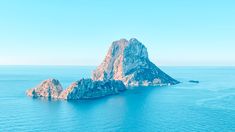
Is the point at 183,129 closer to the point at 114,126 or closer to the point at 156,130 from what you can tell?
the point at 156,130

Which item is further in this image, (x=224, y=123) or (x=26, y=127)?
(x=224, y=123)

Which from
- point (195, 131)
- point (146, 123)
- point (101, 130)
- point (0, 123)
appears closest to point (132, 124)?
point (146, 123)

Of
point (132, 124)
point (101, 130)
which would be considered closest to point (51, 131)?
point (101, 130)

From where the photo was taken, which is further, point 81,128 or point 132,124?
point 132,124

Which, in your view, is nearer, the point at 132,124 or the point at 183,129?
the point at 183,129

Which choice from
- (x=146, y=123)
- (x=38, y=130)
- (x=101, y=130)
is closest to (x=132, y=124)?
(x=146, y=123)

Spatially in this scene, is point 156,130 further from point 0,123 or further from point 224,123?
point 0,123

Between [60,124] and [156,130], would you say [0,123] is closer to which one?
[60,124]
